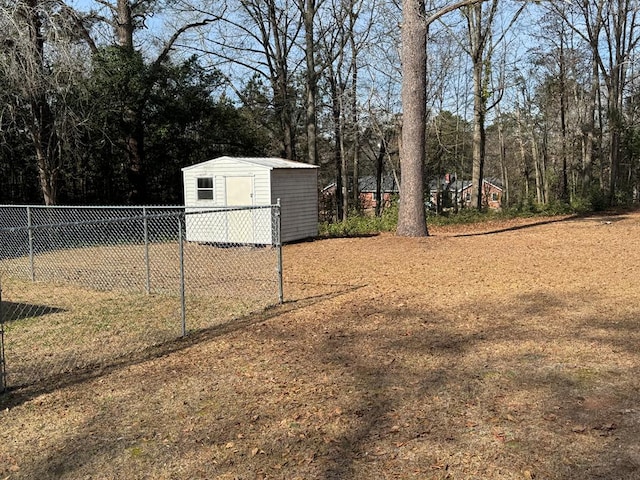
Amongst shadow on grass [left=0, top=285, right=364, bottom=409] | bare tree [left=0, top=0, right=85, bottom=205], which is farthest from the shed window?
shadow on grass [left=0, top=285, right=364, bottom=409]

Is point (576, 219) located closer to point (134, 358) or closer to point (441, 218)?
point (441, 218)

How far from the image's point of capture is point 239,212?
13.4m

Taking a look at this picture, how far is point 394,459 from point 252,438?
867 mm

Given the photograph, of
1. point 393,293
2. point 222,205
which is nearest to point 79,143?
point 222,205

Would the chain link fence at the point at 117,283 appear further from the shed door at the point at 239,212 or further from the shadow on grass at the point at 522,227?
the shadow on grass at the point at 522,227

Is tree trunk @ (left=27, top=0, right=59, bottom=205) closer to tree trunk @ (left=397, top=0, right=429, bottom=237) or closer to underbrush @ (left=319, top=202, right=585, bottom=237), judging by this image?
underbrush @ (left=319, top=202, right=585, bottom=237)

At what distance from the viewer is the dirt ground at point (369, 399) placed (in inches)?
119

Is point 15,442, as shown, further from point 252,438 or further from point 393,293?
point 393,293

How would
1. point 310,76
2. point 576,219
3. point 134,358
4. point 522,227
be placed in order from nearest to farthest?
point 134,358, point 522,227, point 576,219, point 310,76

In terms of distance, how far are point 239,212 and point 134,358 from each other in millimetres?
8529

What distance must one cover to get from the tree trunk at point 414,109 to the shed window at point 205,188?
15.5ft

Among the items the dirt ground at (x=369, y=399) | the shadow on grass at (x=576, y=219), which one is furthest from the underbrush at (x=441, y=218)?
the dirt ground at (x=369, y=399)

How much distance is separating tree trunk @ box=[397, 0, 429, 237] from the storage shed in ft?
8.25

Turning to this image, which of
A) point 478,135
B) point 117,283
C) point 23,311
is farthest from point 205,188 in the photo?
point 478,135
